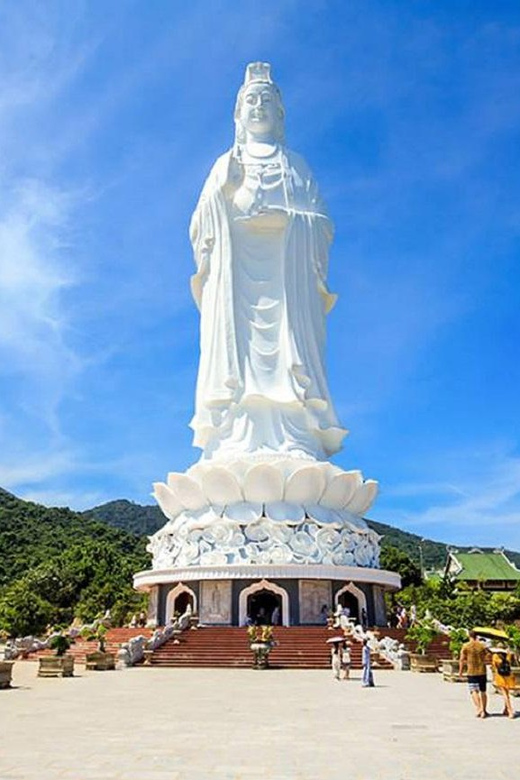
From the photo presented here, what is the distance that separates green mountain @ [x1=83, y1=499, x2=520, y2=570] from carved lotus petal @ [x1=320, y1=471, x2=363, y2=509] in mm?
67212

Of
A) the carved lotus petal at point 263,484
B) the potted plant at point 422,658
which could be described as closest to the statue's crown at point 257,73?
the carved lotus petal at point 263,484

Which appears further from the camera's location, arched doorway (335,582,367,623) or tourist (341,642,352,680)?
arched doorway (335,582,367,623)

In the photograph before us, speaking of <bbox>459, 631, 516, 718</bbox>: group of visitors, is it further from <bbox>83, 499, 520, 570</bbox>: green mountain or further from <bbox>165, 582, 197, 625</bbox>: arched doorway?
<bbox>83, 499, 520, 570</bbox>: green mountain

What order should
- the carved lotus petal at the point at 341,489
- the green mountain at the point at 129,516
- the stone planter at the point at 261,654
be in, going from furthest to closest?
the green mountain at the point at 129,516
the carved lotus petal at the point at 341,489
the stone planter at the point at 261,654

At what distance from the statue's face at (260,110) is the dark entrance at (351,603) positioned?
17951mm

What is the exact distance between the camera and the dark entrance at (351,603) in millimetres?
24969

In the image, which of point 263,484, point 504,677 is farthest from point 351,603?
point 504,677

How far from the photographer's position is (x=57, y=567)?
43.0 meters

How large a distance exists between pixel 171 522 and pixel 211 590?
368cm

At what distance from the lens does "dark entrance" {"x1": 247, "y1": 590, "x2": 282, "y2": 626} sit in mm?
23750

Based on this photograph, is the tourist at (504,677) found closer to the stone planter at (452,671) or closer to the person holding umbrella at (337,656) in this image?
the stone planter at (452,671)

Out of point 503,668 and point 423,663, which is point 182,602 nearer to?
point 423,663

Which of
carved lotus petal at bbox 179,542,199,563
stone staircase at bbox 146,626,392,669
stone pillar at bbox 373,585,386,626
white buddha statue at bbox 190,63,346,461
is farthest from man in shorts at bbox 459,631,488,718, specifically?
white buddha statue at bbox 190,63,346,461

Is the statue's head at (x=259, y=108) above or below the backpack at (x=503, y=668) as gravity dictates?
above
